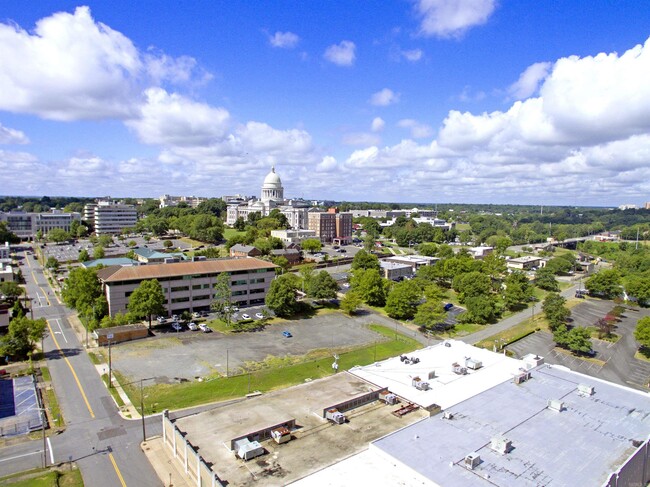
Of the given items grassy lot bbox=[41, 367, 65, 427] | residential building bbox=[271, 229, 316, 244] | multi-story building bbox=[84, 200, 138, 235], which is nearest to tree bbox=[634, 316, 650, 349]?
grassy lot bbox=[41, 367, 65, 427]

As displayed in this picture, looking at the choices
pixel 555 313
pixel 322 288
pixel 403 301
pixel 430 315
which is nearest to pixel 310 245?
pixel 322 288

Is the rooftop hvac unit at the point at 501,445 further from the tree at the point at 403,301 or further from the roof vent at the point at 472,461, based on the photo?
the tree at the point at 403,301

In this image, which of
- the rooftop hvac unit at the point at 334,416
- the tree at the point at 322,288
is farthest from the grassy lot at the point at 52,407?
the tree at the point at 322,288

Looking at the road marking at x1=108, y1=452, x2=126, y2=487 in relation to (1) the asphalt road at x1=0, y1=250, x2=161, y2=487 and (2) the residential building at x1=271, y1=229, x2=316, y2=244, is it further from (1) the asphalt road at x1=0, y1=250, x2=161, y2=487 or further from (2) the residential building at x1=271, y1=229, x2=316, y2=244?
(2) the residential building at x1=271, y1=229, x2=316, y2=244

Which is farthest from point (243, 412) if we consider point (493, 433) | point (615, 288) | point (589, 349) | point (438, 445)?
point (615, 288)

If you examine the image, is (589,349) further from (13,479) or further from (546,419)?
(13,479)

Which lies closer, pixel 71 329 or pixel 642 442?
pixel 642 442

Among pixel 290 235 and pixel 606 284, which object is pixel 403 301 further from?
pixel 290 235
